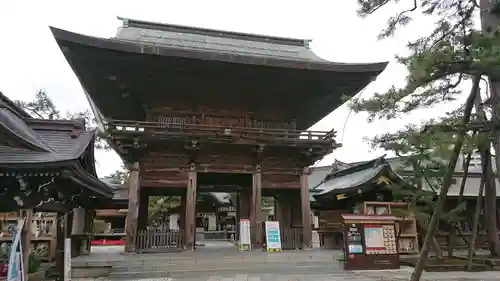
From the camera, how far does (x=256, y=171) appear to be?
13.3 m

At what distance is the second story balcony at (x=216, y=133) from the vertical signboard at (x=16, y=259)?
5.06 m

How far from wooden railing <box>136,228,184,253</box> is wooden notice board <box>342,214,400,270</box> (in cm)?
550

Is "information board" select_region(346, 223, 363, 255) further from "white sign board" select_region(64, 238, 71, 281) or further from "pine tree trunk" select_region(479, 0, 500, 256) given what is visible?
"white sign board" select_region(64, 238, 71, 281)

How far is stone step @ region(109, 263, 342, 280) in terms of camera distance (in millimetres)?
9562

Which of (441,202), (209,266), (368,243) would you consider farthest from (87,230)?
(441,202)

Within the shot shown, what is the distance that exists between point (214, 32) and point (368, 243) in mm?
10839

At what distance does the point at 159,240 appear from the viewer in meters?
12.0

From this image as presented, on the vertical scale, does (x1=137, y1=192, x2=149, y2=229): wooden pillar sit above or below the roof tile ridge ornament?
below

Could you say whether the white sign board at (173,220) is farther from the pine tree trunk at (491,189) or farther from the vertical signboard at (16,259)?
the pine tree trunk at (491,189)

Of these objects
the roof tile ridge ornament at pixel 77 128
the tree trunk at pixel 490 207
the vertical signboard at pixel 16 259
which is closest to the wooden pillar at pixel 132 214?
the roof tile ridge ornament at pixel 77 128

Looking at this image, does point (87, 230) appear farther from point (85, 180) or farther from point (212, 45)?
point (212, 45)

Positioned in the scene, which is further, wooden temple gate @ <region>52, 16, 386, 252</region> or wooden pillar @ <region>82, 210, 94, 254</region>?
wooden pillar @ <region>82, 210, 94, 254</region>

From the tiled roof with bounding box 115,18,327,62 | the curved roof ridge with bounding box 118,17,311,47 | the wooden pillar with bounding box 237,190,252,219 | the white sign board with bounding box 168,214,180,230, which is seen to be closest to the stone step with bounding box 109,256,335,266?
the wooden pillar with bounding box 237,190,252,219

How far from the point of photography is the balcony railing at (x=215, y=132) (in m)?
11.9
